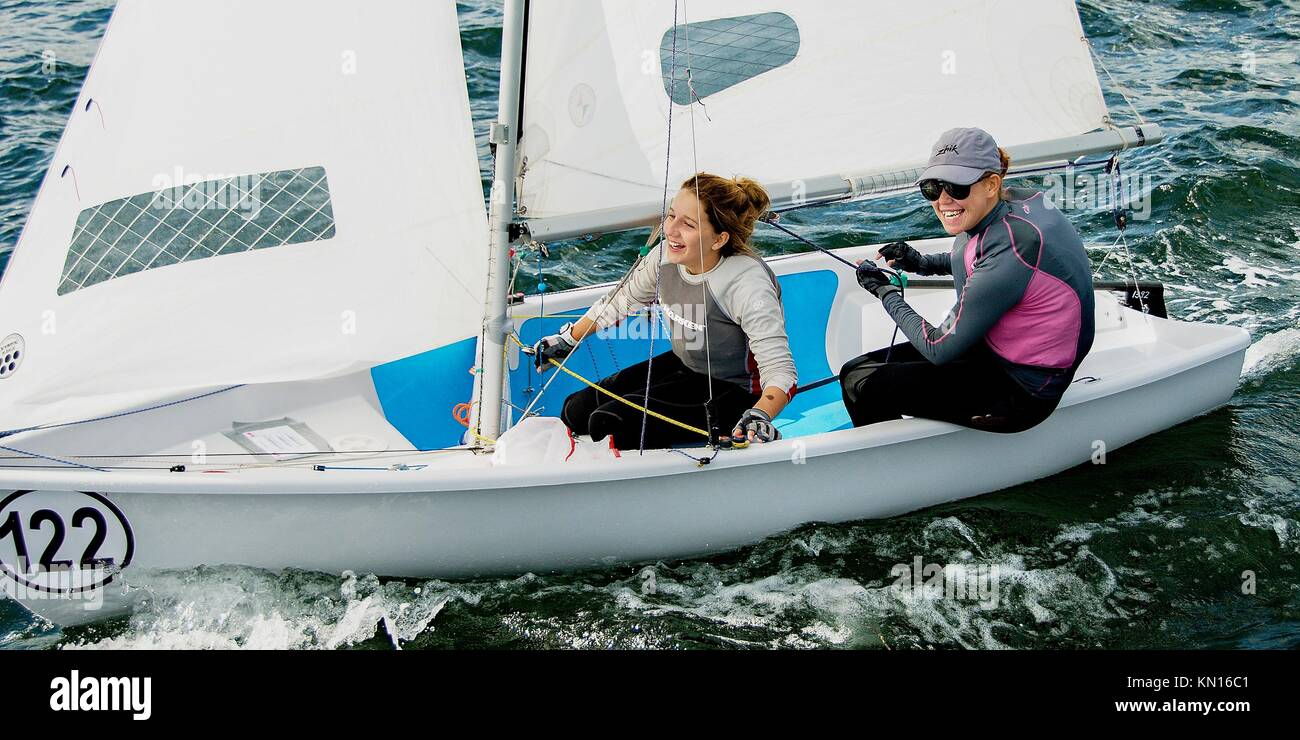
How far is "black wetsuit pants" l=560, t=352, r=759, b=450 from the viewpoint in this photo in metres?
2.92

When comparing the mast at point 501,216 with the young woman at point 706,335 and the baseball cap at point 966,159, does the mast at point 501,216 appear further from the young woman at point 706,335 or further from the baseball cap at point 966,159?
the baseball cap at point 966,159

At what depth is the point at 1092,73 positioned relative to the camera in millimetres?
3445

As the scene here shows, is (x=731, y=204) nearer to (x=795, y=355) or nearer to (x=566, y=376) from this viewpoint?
(x=566, y=376)

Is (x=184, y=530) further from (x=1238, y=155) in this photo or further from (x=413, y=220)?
(x=1238, y=155)

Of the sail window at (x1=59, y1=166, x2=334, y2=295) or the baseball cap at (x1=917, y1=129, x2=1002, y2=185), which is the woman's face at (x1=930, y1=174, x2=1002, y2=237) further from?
the sail window at (x1=59, y1=166, x2=334, y2=295)

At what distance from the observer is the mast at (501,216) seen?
274 centimetres

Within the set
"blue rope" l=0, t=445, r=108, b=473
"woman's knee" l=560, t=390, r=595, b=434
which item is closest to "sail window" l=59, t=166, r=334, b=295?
"blue rope" l=0, t=445, r=108, b=473

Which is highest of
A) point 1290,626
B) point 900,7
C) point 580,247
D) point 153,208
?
point 900,7

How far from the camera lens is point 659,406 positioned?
298 cm

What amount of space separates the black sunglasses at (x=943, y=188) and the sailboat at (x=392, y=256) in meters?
0.44

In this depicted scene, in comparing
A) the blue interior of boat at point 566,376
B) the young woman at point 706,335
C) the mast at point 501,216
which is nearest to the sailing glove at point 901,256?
the young woman at point 706,335

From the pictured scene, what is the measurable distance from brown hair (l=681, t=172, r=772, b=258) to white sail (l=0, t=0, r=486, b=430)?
25.7 inches

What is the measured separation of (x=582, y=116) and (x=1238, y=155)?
4.28 metres

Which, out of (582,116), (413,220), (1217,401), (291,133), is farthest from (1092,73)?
(291,133)
